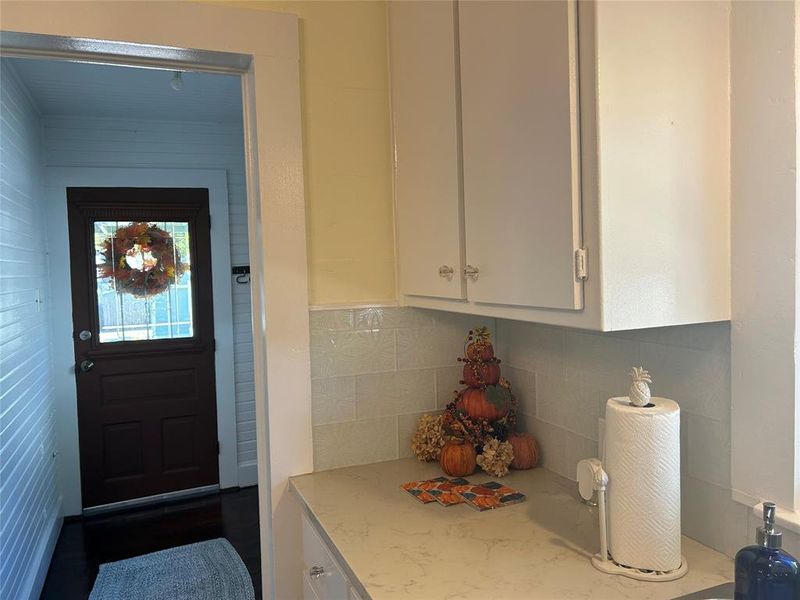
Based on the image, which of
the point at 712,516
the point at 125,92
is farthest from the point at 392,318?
the point at 125,92

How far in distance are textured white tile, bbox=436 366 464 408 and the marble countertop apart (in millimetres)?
267

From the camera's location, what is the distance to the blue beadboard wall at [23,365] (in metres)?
2.58

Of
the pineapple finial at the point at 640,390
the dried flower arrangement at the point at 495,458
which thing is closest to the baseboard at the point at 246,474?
the dried flower arrangement at the point at 495,458

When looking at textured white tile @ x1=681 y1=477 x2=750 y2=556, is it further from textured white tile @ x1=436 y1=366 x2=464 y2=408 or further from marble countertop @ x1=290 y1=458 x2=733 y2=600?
textured white tile @ x1=436 y1=366 x2=464 y2=408

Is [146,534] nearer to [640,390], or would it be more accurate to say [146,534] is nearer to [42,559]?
[42,559]

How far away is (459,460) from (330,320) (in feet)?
1.65

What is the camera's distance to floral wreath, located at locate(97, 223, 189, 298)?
4.06 metres

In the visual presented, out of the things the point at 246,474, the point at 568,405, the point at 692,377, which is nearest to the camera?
the point at 692,377

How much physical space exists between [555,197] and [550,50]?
25cm

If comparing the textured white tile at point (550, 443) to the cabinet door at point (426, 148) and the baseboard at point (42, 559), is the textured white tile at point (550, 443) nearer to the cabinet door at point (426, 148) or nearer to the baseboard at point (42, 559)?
the cabinet door at point (426, 148)

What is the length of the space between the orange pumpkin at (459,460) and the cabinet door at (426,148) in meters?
0.41

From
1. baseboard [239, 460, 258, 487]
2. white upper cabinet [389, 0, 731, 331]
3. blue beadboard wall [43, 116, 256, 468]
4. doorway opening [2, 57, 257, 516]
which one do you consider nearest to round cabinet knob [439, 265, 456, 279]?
white upper cabinet [389, 0, 731, 331]

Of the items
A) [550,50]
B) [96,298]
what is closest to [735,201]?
[550,50]

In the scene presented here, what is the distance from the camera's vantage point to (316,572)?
146 centimetres
